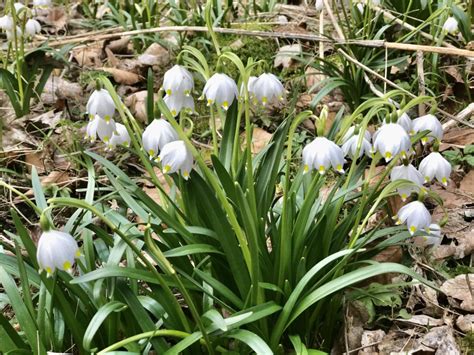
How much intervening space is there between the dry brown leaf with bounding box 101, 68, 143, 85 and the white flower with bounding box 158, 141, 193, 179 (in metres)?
2.29

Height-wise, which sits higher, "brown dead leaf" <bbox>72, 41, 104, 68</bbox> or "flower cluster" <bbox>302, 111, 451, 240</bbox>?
"flower cluster" <bbox>302, 111, 451, 240</bbox>

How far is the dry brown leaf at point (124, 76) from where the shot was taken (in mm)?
4062

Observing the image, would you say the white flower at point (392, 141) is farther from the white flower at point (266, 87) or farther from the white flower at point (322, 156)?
the white flower at point (266, 87)

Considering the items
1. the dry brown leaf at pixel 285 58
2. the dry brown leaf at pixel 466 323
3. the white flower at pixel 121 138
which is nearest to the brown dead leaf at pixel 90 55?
the dry brown leaf at pixel 285 58

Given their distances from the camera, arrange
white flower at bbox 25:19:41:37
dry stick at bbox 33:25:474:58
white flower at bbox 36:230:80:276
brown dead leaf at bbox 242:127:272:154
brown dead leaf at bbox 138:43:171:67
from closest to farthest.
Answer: white flower at bbox 36:230:80:276 → dry stick at bbox 33:25:474:58 → brown dead leaf at bbox 242:127:272:154 → white flower at bbox 25:19:41:37 → brown dead leaf at bbox 138:43:171:67

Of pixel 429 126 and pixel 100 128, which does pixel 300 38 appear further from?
pixel 100 128

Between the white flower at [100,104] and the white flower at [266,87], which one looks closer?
the white flower at [100,104]

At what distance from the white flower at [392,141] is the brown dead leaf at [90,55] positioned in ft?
9.28

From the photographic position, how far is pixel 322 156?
1.88 metres

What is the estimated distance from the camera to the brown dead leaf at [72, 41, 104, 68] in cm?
440

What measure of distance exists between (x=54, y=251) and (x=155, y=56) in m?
2.90

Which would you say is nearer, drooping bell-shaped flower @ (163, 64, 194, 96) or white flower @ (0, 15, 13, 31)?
drooping bell-shaped flower @ (163, 64, 194, 96)

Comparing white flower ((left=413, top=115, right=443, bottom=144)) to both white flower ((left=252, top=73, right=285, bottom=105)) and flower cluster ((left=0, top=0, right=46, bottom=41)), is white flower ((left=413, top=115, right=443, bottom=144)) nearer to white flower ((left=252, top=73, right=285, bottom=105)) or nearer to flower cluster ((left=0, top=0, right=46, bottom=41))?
white flower ((left=252, top=73, right=285, bottom=105))

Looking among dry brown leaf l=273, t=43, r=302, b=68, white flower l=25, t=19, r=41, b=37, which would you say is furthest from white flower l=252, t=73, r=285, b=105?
white flower l=25, t=19, r=41, b=37
